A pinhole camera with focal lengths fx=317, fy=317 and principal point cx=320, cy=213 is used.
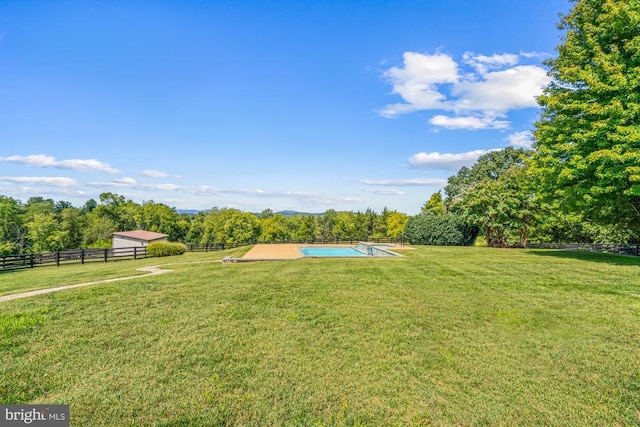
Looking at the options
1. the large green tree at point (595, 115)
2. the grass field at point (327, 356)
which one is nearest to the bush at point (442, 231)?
the large green tree at point (595, 115)

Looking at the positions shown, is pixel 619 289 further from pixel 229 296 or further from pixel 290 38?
pixel 290 38

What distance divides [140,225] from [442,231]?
5606cm

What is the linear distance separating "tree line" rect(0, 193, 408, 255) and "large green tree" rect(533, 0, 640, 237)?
29.8 meters

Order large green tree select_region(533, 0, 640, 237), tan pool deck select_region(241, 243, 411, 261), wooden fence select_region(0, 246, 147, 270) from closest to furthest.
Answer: large green tree select_region(533, 0, 640, 237)
tan pool deck select_region(241, 243, 411, 261)
wooden fence select_region(0, 246, 147, 270)

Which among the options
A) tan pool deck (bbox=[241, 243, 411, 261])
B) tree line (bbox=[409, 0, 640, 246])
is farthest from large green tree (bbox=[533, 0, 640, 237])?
tan pool deck (bbox=[241, 243, 411, 261])

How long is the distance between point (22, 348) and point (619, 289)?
13700 mm

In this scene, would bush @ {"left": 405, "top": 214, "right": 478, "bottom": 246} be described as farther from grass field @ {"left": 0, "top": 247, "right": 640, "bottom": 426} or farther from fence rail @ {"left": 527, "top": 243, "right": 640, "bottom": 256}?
grass field @ {"left": 0, "top": 247, "right": 640, "bottom": 426}

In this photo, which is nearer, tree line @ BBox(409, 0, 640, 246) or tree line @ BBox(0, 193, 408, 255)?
tree line @ BBox(409, 0, 640, 246)

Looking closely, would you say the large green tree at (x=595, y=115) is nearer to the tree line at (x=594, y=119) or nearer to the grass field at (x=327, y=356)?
the tree line at (x=594, y=119)

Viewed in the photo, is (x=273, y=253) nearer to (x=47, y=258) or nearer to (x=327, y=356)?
(x=47, y=258)

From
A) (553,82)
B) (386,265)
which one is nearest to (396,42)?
(553,82)

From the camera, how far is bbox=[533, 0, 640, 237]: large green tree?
39.6ft

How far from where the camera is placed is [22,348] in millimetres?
5090

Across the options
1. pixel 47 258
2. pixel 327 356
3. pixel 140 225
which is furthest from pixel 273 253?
pixel 140 225
